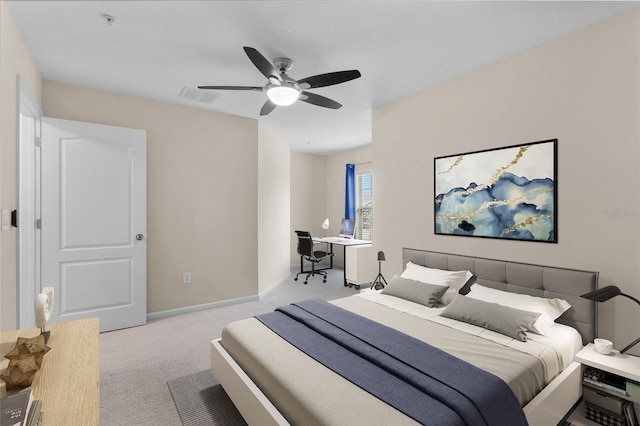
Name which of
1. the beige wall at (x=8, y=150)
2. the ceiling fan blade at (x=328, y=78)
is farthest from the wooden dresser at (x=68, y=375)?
the ceiling fan blade at (x=328, y=78)

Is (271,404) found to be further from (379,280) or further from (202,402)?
(379,280)

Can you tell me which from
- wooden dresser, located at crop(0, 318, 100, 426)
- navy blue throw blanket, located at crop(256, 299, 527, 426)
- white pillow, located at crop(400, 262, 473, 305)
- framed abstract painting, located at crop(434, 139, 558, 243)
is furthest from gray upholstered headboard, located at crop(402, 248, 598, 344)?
wooden dresser, located at crop(0, 318, 100, 426)

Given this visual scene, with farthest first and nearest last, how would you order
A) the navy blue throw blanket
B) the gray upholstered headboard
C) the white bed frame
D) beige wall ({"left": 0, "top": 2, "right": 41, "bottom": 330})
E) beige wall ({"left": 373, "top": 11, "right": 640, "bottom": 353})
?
the gray upholstered headboard
beige wall ({"left": 373, "top": 11, "right": 640, "bottom": 353})
beige wall ({"left": 0, "top": 2, "right": 41, "bottom": 330})
the white bed frame
the navy blue throw blanket

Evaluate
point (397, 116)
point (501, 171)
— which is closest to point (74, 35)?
point (397, 116)

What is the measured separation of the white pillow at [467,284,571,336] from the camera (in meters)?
2.11

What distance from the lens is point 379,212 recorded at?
151 inches

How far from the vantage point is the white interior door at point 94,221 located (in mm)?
3018

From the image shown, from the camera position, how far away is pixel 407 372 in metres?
1.58

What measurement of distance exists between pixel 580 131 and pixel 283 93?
219 cm

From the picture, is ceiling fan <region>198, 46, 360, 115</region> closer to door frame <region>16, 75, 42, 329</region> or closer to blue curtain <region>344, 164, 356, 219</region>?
door frame <region>16, 75, 42, 329</region>

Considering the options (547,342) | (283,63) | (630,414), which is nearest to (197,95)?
(283,63)

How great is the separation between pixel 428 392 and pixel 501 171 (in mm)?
2017

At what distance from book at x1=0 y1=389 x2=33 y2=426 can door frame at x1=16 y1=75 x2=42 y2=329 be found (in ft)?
6.80

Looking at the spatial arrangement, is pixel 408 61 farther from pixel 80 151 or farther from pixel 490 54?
pixel 80 151
